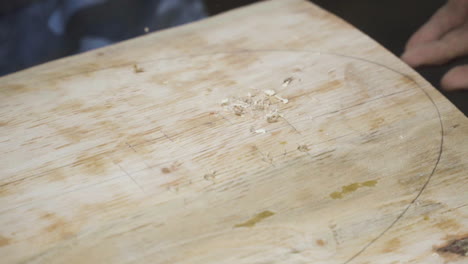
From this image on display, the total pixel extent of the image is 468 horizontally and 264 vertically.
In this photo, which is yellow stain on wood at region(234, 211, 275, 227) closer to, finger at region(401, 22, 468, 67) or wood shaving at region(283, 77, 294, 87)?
wood shaving at region(283, 77, 294, 87)

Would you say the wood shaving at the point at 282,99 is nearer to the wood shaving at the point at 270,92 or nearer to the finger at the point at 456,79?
the wood shaving at the point at 270,92

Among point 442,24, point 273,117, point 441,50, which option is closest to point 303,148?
point 273,117

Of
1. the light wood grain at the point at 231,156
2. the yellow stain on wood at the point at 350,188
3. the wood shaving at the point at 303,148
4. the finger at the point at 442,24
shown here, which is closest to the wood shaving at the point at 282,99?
the light wood grain at the point at 231,156

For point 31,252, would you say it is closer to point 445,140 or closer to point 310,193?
point 310,193

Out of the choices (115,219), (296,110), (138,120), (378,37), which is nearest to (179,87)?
(138,120)

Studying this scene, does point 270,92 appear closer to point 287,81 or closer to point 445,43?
point 287,81

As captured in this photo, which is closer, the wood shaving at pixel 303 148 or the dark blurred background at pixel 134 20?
the wood shaving at pixel 303 148
